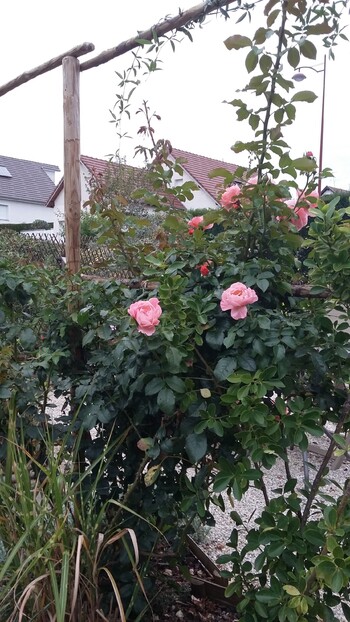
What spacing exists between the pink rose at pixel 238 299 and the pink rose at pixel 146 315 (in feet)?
0.58

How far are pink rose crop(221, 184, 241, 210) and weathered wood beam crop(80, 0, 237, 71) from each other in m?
0.68

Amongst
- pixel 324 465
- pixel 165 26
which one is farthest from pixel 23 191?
pixel 324 465

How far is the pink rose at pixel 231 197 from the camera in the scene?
1.61 meters

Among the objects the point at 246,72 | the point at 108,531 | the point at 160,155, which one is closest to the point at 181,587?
the point at 108,531

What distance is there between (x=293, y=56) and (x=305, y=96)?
112 mm

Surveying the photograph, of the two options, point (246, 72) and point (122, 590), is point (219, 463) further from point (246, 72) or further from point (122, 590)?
point (246, 72)

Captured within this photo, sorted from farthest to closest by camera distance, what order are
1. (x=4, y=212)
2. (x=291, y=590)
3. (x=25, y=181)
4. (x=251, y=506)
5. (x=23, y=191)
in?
(x=25, y=181)
(x=23, y=191)
(x=4, y=212)
(x=251, y=506)
(x=291, y=590)

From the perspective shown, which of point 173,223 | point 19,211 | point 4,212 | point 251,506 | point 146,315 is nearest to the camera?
point 146,315

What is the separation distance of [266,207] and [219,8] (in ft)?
2.45

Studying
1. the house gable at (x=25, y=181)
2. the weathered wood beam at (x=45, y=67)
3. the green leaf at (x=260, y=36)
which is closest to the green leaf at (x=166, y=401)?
the green leaf at (x=260, y=36)

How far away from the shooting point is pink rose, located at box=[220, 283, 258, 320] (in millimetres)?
1415

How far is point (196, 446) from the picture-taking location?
4.75ft

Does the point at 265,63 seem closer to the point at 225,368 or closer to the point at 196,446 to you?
the point at 225,368

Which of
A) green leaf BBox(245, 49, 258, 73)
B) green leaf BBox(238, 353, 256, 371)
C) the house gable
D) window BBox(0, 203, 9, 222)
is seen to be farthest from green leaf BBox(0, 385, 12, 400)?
window BBox(0, 203, 9, 222)
